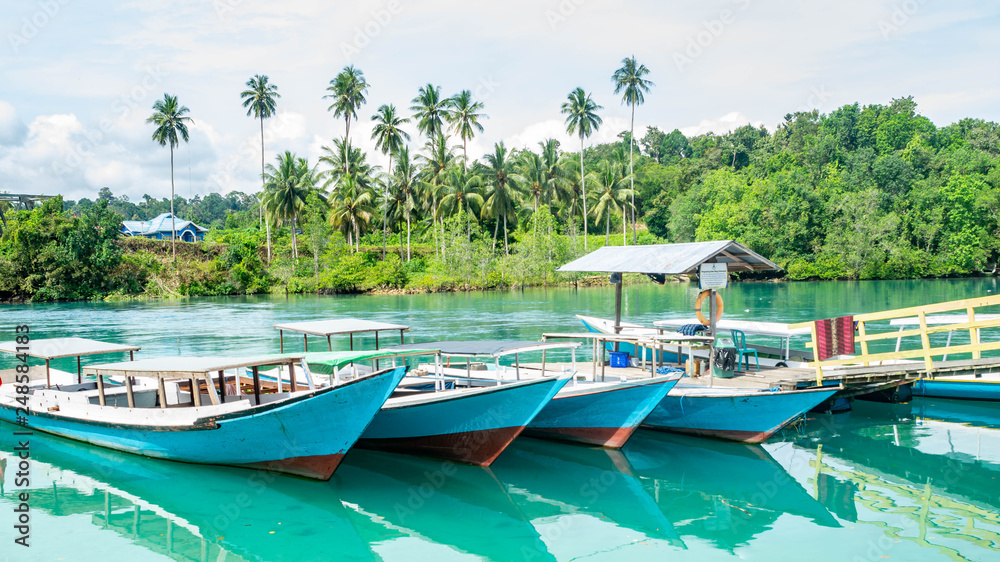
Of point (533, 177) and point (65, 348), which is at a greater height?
point (533, 177)

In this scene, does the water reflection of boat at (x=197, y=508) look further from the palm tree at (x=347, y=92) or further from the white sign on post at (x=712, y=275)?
the palm tree at (x=347, y=92)

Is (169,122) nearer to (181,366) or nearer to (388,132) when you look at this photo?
(388,132)

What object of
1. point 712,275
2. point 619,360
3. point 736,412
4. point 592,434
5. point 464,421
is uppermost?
point 712,275

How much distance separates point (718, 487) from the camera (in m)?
10.3

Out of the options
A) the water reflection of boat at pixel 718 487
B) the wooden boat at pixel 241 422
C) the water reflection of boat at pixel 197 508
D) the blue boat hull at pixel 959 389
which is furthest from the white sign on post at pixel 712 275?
the water reflection of boat at pixel 197 508

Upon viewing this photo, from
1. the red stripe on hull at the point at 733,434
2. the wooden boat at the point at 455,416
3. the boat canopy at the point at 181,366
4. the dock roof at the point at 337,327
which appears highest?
the dock roof at the point at 337,327

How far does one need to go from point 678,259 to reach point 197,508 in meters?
8.97

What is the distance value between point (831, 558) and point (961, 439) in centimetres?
650

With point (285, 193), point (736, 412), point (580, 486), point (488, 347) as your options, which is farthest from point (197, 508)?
point (285, 193)

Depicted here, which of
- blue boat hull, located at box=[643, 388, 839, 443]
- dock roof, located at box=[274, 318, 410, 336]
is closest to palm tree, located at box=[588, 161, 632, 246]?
dock roof, located at box=[274, 318, 410, 336]

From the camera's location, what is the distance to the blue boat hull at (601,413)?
11156 millimetres

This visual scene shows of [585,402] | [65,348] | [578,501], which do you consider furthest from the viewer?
[65,348]

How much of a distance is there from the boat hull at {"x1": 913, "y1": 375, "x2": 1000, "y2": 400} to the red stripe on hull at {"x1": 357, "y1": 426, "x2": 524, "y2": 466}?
30.9ft

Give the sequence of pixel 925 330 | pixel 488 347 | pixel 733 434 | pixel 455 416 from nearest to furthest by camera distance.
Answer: pixel 455 416, pixel 488 347, pixel 733 434, pixel 925 330
